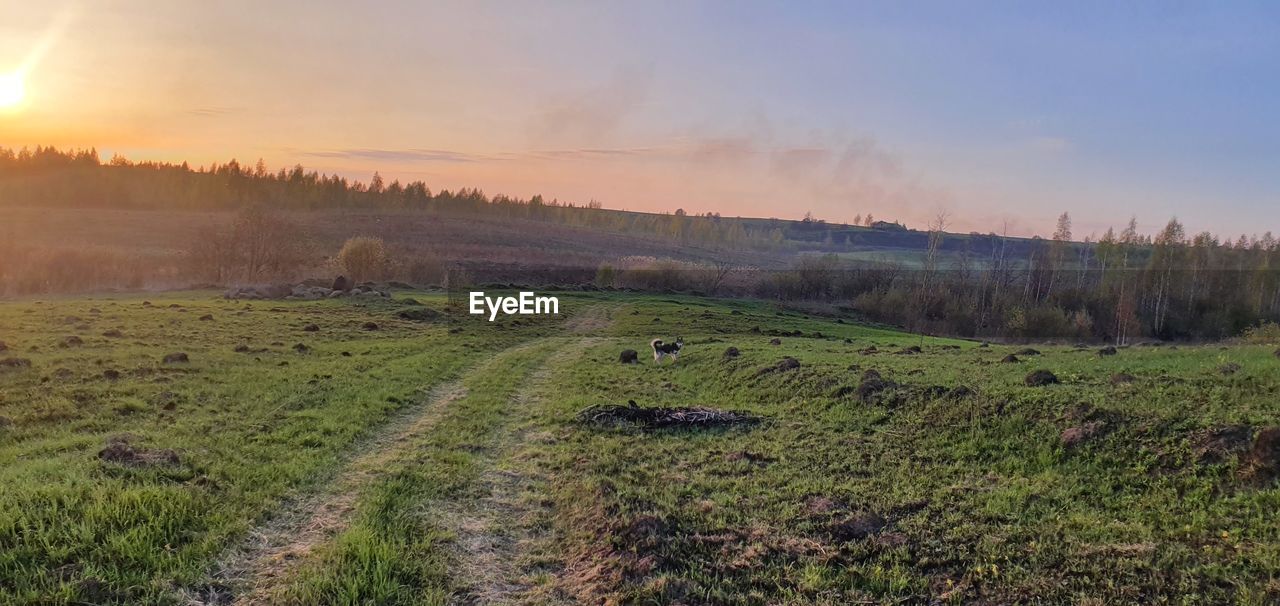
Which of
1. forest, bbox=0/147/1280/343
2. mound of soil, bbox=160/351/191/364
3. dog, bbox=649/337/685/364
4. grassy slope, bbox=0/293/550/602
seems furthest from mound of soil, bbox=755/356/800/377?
forest, bbox=0/147/1280/343

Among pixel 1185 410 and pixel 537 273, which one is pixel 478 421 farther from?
pixel 537 273

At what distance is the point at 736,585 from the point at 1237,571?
16.6ft

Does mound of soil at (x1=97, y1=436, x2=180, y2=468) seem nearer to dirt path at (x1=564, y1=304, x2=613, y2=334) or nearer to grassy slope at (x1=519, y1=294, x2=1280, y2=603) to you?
grassy slope at (x1=519, y1=294, x2=1280, y2=603)

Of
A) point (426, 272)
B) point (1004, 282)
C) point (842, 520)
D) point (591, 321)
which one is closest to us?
point (842, 520)

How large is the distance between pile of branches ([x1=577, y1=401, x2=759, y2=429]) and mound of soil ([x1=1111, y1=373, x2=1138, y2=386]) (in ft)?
25.4

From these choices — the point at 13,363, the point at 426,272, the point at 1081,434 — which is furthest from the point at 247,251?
the point at 1081,434

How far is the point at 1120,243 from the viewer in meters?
103

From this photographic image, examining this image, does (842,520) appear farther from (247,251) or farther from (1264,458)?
(247,251)

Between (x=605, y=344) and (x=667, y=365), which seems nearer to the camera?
(x=667, y=365)

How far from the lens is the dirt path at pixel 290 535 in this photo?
7020mm

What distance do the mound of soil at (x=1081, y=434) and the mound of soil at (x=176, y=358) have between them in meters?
24.2

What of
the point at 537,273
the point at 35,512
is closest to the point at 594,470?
the point at 35,512

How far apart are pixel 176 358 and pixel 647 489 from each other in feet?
61.4

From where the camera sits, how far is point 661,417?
15289mm
